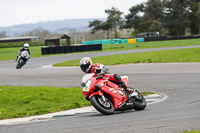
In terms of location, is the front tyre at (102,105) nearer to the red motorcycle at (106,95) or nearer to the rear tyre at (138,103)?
the red motorcycle at (106,95)

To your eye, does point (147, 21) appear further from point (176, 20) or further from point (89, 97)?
point (89, 97)

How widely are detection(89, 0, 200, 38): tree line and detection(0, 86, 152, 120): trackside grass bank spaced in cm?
8141

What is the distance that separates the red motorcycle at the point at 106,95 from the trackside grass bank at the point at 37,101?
6.58 feet

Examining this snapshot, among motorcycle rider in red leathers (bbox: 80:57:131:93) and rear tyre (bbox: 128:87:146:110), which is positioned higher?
motorcycle rider in red leathers (bbox: 80:57:131:93)

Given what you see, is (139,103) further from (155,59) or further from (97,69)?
(155,59)

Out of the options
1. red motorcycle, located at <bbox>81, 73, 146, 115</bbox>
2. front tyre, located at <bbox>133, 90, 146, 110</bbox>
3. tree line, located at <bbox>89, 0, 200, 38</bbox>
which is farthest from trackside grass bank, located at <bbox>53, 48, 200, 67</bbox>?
tree line, located at <bbox>89, 0, 200, 38</bbox>

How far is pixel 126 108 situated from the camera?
9273mm

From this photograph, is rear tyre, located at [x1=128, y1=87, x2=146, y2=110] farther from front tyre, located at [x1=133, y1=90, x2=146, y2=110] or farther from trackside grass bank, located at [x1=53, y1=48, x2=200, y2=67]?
trackside grass bank, located at [x1=53, y1=48, x2=200, y2=67]

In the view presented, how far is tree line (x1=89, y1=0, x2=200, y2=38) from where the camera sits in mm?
93200

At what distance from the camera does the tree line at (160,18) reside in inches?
3669

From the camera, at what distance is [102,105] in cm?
881

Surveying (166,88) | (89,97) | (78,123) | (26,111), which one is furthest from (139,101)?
(166,88)

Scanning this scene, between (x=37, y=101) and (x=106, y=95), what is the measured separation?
336 centimetres

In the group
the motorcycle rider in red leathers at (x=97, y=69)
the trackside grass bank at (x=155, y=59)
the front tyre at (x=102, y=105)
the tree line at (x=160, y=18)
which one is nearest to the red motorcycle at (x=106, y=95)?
the front tyre at (x=102, y=105)
